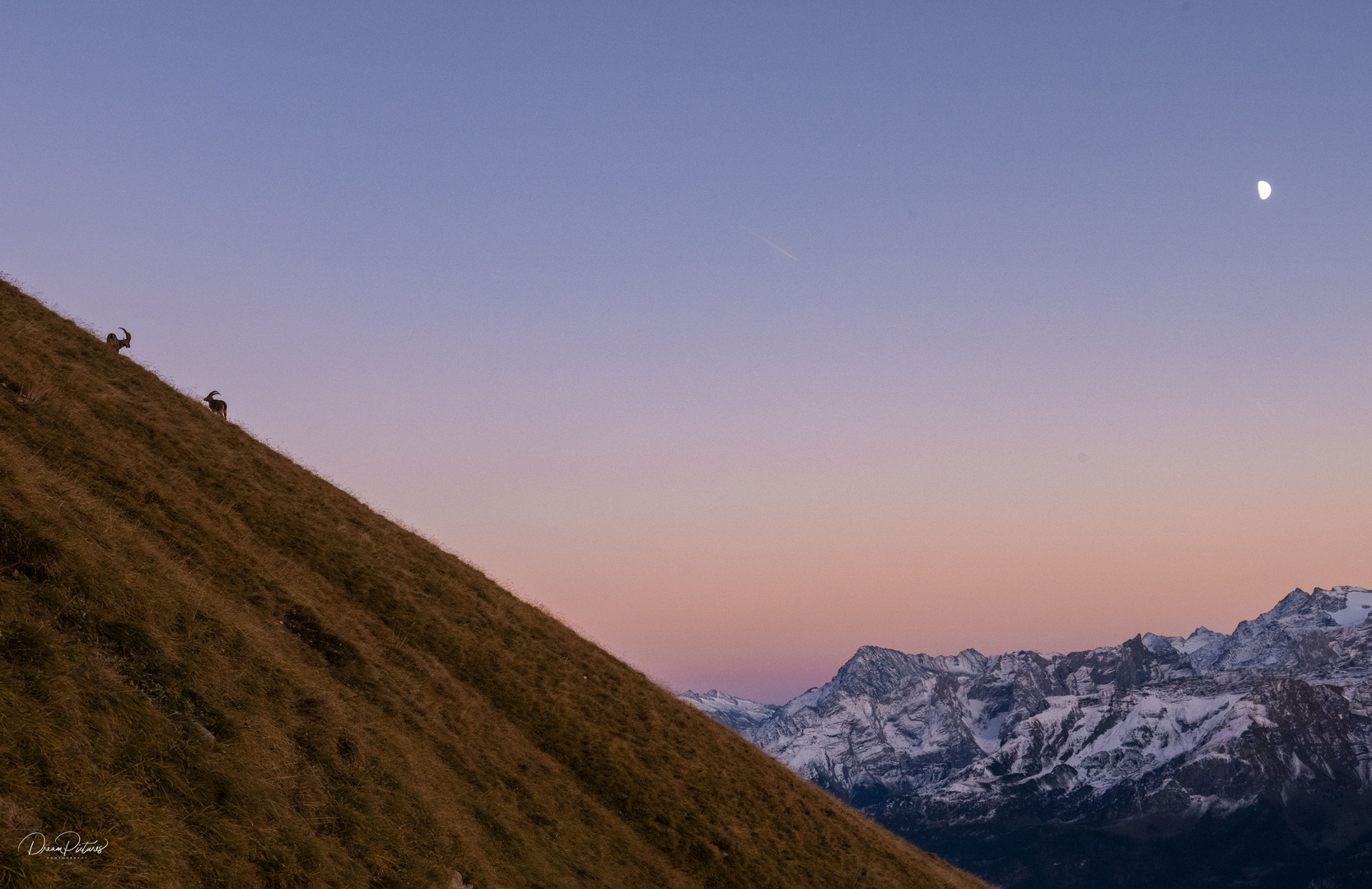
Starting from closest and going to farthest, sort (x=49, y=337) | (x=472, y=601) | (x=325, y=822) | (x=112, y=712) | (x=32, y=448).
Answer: (x=112, y=712) < (x=325, y=822) < (x=32, y=448) < (x=49, y=337) < (x=472, y=601)

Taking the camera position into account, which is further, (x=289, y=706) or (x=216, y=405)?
(x=216, y=405)

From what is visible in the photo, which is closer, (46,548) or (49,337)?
(46,548)

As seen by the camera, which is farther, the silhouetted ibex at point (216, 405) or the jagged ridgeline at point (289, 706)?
the silhouetted ibex at point (216, 405)

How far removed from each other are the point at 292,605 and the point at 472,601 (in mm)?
12815

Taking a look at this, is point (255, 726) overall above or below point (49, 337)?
below

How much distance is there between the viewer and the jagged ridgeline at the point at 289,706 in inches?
503

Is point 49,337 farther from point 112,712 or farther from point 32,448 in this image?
point 112,712

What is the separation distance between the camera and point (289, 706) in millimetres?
17297

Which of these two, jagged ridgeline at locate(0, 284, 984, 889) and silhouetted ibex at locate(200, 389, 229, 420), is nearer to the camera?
jagged ridgeline at locate(0, 284, 984, 889)

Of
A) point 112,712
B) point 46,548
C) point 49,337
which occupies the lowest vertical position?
point 112,712

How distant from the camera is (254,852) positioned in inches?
523

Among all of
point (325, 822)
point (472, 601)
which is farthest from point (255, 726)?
point (472, 601)

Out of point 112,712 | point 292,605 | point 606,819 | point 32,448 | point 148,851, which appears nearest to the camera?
point 148,851

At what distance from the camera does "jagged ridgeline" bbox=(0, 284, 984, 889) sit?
12773 mm
